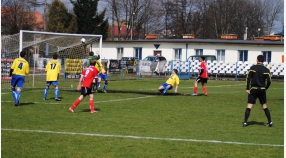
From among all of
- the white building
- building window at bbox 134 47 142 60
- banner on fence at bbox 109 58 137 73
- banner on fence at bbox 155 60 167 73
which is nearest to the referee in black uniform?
banner on fence at bbox 109 58 137 73

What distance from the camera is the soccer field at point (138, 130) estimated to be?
35.5 ft

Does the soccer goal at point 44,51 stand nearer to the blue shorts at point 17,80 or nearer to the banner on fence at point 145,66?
the banner on fence at point 145,66

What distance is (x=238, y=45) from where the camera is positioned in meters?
52.9

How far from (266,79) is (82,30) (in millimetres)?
53843

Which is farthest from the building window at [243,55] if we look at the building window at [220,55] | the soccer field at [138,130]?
the soccer field at [138,130]

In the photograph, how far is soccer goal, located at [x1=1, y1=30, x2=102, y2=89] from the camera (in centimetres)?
2831

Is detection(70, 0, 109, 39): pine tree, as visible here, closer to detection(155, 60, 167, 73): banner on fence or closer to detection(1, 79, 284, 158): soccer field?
detection(155, 60, 167, 73): banner on fence

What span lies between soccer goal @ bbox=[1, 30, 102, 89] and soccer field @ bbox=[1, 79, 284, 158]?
716cm

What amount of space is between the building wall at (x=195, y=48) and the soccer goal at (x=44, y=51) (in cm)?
1579

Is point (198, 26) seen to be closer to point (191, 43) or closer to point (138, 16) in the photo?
point (138, 16)

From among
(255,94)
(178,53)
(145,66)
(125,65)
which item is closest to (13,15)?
(178,53)

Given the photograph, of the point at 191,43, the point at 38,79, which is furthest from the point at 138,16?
the point at 38,79

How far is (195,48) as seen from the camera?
179 feet

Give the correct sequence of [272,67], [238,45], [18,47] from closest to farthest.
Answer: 1. [18,47]
2. [272,67]
3. [238,45]
